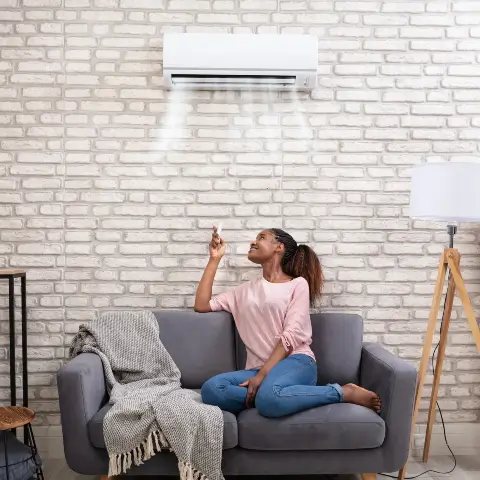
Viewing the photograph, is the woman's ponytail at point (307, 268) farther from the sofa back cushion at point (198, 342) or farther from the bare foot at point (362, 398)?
the bare foot at point (362, 398)

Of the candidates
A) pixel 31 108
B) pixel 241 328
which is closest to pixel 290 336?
pixel 241 328

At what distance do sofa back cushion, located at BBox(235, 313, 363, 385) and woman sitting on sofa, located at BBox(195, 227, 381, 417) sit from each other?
0.30ft

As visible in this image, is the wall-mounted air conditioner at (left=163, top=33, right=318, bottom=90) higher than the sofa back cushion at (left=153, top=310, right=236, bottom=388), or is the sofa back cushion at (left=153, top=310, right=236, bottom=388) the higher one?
the wall-mounted air conditioner at (left=163, top=33, right=318, bottom=90)

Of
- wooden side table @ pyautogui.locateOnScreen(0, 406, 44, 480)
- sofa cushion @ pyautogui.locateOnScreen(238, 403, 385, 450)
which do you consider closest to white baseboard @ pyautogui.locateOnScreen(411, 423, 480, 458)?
sofa cushion @ pyautogui.locateOnScreen(238, 403, 385, 450)

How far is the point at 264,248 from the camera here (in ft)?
9.85

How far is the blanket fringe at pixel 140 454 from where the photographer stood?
236 cm

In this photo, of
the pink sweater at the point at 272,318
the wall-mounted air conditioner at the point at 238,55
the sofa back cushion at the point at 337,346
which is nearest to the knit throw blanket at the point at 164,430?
the pink sweater at the point at 272,318

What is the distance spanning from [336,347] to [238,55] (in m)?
1.55

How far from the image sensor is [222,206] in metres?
3.18

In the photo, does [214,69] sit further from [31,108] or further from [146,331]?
[146,331]

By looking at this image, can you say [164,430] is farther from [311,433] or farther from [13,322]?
[13,322]

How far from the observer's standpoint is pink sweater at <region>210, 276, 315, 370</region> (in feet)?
9.21

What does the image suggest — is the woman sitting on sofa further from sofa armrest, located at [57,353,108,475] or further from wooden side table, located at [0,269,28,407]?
wooden side table, located at [0,269,28,407]

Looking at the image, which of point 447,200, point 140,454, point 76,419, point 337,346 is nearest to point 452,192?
point 447,200
